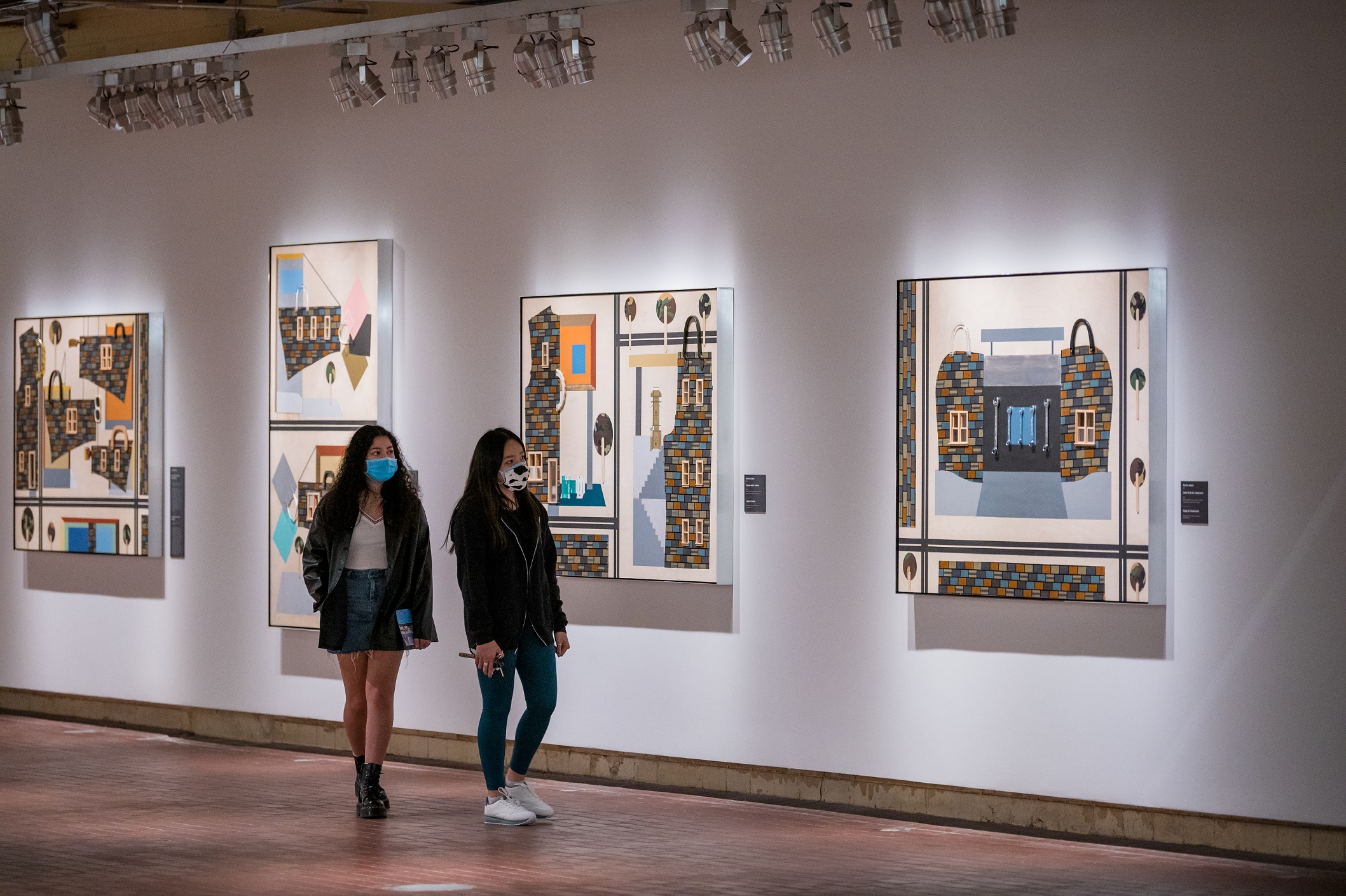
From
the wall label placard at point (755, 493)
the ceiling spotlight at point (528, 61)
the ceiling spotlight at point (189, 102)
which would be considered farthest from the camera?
the ceiling spotlight at point (189, 102)

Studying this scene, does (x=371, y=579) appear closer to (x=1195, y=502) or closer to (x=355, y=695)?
(x=355, y=695)

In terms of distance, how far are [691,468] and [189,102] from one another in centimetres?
348

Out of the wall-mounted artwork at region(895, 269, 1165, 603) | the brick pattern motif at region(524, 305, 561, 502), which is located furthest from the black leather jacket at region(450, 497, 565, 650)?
the wall-mounted artwork at region(895, 269, 1165, 603)

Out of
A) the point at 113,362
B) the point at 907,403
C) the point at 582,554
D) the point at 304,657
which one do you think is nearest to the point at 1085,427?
the point at 907,403

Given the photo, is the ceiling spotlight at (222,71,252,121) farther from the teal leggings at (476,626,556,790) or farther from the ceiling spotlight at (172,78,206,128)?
the teal leggings at (476,626,556,790)

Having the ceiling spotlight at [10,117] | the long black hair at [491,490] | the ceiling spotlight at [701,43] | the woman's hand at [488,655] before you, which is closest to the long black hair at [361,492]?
the long black hair at [491,490]

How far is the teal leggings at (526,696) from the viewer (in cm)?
712

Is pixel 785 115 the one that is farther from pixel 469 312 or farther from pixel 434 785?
pixel 434 785

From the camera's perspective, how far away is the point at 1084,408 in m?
7.16

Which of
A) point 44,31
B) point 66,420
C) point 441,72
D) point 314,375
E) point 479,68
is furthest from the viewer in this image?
point 66,420

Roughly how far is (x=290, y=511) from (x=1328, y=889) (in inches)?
228

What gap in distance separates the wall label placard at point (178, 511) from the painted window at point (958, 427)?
4845 mm

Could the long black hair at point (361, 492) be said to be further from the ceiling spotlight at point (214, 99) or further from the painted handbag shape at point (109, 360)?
the painted handbag shape at point (109, 360)

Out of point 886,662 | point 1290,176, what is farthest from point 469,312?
point 1290,176
